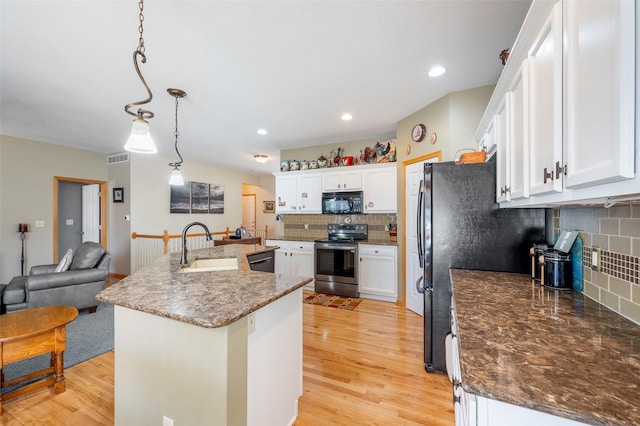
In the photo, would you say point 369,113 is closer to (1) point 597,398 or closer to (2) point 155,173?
(1) point 597,398

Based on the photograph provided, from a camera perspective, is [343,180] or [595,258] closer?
[595,258]

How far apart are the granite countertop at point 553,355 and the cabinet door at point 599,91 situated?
0.53 metres

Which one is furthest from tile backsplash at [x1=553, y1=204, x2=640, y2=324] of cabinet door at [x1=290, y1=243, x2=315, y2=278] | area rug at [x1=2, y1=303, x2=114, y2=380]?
area rug at [x1=2, y1=303, x2=114, y2=380]

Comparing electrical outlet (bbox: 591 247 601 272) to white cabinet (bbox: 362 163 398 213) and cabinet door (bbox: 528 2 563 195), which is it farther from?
white cabinet (bbox: 362 163 398 213)

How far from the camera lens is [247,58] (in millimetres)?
2238

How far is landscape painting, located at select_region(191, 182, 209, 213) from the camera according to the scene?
21.2 ft

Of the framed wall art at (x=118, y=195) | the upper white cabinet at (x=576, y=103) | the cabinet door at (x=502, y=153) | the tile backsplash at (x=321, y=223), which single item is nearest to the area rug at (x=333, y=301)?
the tile backsplash at (x=321, y=223)

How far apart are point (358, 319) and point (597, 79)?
3.14m

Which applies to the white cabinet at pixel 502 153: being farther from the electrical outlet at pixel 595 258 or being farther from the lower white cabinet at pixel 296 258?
the lower white cabinet at pixel 296 258

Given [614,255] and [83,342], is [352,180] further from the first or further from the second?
[83,342]

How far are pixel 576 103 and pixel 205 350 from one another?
167cm

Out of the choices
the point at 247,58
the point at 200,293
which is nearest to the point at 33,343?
the point at 200,293

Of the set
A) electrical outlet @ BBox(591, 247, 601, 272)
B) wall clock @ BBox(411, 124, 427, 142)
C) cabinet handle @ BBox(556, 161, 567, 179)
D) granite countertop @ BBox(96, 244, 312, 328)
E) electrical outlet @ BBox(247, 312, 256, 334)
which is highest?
wall clock @ BBox(411, 124, 427, 142)

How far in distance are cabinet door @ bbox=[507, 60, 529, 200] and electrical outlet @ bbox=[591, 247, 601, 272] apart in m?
0.42
